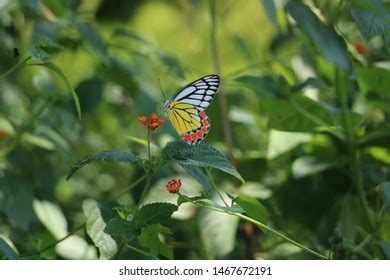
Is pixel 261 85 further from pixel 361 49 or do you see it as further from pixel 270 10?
pixel 361 49

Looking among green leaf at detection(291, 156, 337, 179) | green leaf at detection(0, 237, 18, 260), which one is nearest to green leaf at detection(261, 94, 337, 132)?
green leaf at detection(291, 156, 337, 179)

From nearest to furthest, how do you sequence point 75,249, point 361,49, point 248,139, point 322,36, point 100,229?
point 100,229
point 322,36
point 75,249
point 361,49
point 248,139

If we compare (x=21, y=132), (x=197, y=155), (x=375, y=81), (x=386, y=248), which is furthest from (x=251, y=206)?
(x=21, y=132)

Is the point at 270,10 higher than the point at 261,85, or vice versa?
the point at 270,10

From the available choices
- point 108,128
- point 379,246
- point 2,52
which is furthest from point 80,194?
point 379,246

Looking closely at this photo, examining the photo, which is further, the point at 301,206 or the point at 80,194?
the point at 80,194
